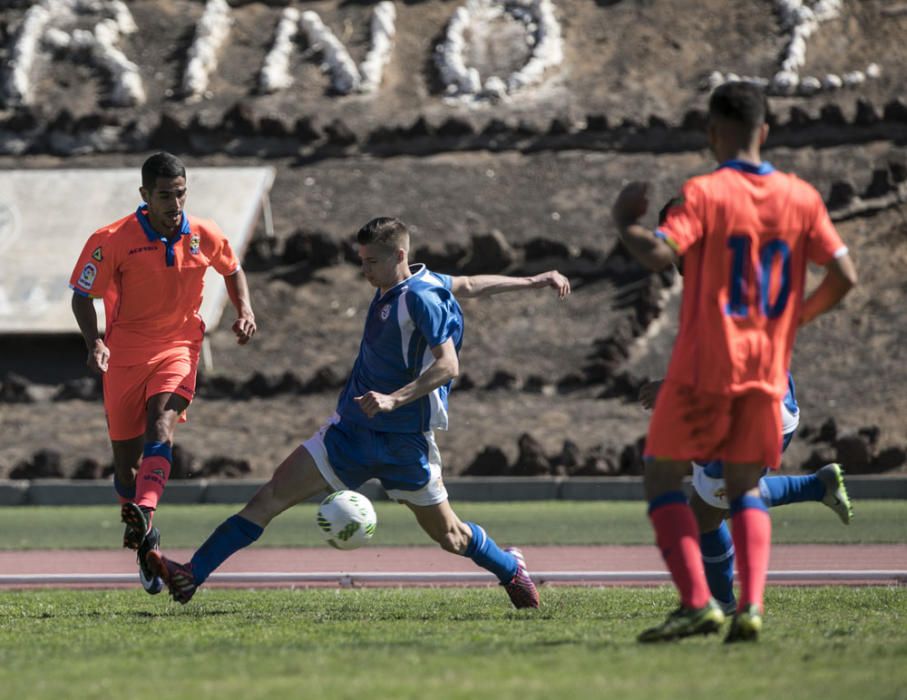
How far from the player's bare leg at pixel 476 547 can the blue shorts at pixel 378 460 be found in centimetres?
15

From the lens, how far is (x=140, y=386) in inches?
404

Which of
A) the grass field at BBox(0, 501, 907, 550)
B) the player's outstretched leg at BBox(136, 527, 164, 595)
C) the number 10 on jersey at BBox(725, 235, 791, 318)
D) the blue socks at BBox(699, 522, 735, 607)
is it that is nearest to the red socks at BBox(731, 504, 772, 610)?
the number 10 on jersey at BBox(725, 235, 791, 318)

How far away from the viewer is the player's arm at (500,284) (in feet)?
29.5

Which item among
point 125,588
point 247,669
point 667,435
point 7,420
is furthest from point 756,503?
point 7,420

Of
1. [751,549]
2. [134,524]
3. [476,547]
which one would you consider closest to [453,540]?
[476,547]

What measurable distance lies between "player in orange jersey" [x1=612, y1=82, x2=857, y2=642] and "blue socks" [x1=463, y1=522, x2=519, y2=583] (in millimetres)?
2417

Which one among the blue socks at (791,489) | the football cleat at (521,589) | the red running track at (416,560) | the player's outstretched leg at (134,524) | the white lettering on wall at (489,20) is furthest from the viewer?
the white lettering on wall at (489,20)

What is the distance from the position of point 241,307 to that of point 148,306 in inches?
24.9

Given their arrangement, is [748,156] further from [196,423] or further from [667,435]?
[196,423]

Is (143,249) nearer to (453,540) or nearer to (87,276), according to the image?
(87,276)

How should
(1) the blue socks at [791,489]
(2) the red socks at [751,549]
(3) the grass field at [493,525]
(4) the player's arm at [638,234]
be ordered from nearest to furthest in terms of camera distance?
(4) the player's arm at [638,234], (2) the red socks at [751,549], (1) the blue socks at [791,489], (3) the grass field at [493,525]

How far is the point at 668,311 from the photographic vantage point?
28.5 meters

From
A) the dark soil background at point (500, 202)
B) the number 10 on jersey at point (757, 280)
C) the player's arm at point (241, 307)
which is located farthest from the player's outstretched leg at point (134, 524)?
the dark soil background at point (500, 202)

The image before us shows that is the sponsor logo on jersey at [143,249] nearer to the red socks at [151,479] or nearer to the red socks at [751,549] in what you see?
the red socks at [151,479]
